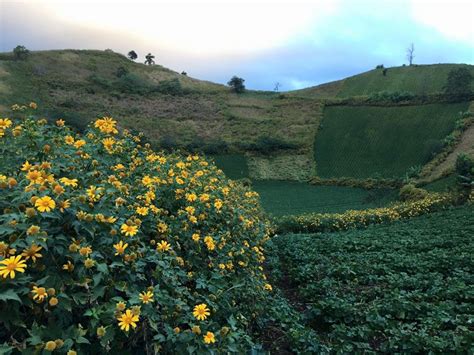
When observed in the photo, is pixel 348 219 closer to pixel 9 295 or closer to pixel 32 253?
pixel 32 253

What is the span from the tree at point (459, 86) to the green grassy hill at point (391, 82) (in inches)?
202

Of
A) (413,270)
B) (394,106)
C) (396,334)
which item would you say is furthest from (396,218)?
(394,106)

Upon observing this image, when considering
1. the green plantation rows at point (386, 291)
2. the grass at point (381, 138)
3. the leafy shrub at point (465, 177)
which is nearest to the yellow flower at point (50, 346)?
the green plantation rows at point (386, 291)

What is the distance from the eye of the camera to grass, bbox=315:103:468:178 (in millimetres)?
28609

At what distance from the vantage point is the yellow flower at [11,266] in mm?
1547

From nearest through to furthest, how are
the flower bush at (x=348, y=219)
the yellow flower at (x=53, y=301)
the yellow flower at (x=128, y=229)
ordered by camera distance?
the yellow flower at (x=53, y=301) → the yellow flower at (x=128, y=229) → the flower bush at (x=348, y=219)

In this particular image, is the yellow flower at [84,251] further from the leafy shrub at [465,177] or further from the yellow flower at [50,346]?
the leafy shrub at [465,177]

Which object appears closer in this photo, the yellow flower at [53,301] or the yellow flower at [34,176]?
the yellow flower at [53,301]

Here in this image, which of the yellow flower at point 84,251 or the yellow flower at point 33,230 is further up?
the yellow flower at point 33,230

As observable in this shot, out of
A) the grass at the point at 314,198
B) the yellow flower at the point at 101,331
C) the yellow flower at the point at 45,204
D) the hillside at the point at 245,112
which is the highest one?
the hillside at the point at 245,112

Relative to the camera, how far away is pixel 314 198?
74.8ft

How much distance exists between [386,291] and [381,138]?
28910 millimetres

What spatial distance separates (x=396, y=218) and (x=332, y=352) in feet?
41.8

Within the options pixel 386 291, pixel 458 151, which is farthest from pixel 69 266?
pixel 458 151
